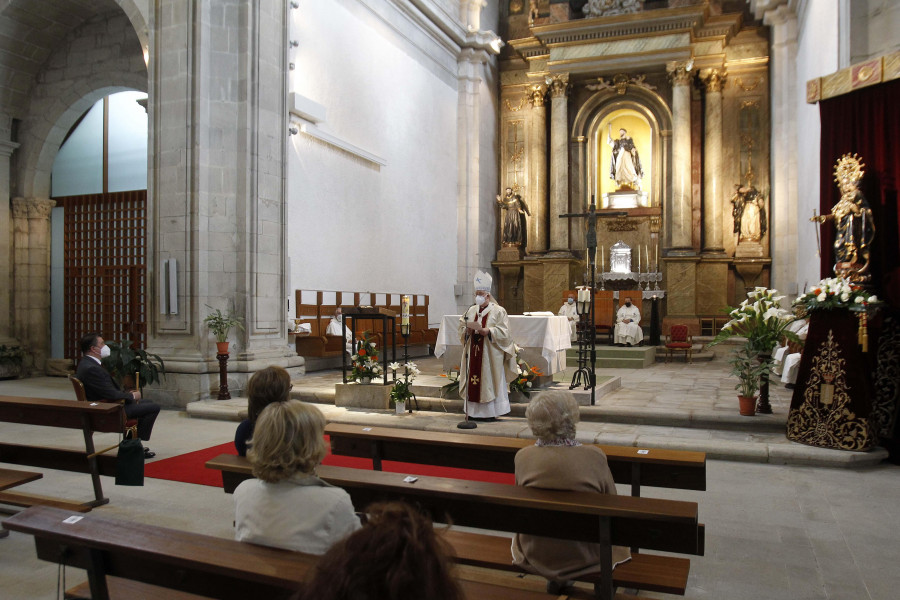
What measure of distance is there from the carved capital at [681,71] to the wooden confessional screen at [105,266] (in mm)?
12242

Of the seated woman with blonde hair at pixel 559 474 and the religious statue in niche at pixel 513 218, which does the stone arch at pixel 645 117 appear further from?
the seated woman with blonde hair at pixel 559 474

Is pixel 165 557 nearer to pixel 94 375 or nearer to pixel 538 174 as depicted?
pixel 94 375

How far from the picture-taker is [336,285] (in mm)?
12430

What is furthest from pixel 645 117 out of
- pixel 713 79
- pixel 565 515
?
pixel 565 515

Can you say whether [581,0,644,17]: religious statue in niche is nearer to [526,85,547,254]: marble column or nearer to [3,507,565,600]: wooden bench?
[526,85,547,254]: marble column

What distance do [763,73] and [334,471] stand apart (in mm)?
17007

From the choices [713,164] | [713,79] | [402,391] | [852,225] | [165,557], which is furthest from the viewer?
[713,164]

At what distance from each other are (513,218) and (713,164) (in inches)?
201

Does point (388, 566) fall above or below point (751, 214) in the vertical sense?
below

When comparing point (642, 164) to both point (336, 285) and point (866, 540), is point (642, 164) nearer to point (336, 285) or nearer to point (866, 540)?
point (336, 285)

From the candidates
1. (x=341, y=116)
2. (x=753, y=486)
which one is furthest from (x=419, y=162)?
(x=753, y=486)

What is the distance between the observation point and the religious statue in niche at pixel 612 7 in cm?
1709

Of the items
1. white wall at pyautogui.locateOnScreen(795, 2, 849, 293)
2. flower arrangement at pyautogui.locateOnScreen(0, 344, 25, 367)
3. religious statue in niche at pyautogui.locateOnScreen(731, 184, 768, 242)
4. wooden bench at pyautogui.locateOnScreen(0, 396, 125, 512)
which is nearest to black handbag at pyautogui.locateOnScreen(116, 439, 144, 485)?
wooden bench at pyautogui.locateOnScreen(0, 396, 125, 512)

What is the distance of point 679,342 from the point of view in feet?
46.7
